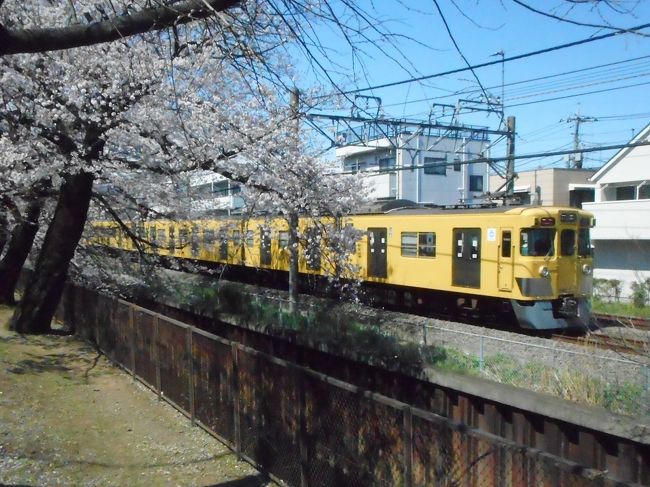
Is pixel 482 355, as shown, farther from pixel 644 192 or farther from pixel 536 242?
pixel 644 192

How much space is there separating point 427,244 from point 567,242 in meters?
3.10

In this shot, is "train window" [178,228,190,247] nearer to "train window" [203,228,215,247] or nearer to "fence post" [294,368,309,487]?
"train window" [203,228,215,247]

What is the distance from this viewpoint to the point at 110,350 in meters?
10.3

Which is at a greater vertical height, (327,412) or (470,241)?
(470,241)

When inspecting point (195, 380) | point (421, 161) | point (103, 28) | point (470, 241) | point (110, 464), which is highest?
point (421, 161)

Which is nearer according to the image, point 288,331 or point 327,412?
point 327,412

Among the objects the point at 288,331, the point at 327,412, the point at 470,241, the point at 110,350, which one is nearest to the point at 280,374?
the point at 327,412

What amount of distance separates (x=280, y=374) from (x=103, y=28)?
3285 mm

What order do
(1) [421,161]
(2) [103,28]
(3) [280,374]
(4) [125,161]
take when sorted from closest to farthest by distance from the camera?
1. (2) [103,28]
2. (3) [280,374]
3. (4) [125,161]
4. (1) [421,161]

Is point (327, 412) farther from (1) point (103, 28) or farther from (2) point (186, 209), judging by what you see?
(2) point (186, 209)

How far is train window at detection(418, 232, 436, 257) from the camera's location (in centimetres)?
1546

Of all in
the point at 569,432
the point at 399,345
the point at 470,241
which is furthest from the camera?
the point at 470,241

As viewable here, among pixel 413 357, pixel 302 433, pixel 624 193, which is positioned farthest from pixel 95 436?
pixel 624 193

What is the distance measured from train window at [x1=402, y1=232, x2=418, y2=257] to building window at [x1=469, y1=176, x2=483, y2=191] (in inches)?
1104
